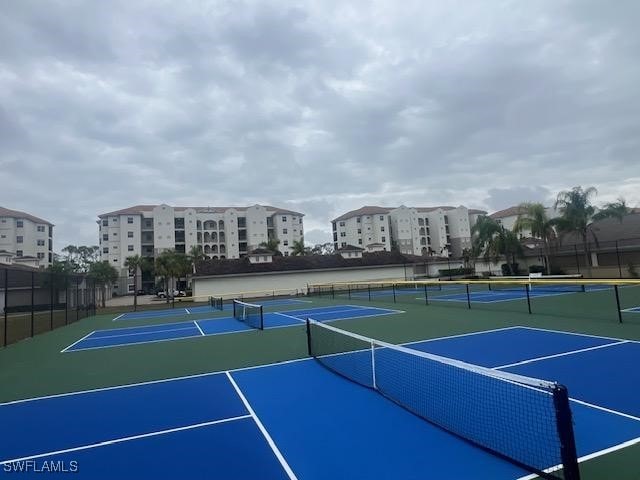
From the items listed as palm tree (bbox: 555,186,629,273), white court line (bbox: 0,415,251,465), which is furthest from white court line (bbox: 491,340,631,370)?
palm tree (bbox: 555,186,629,273)

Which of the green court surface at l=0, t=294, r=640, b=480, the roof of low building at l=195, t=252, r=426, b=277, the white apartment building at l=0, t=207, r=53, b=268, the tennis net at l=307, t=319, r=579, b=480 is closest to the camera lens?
the tennis net at l=307, t=319, r=579, b=480

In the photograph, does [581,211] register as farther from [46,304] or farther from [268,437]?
[46,304]

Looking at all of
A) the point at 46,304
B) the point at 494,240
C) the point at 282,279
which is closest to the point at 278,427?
the point at 46,304

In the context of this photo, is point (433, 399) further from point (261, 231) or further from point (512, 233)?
point (261, 231)

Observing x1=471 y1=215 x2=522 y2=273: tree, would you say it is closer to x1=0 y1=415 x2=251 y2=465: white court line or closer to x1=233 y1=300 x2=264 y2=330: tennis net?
x1=233 y1=300 x2=264 y2=330: tennis net

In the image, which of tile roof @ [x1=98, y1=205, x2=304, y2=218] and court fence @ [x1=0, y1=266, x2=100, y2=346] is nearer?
court fence @ [x1=0, y1=266, x2=100, y2=346]

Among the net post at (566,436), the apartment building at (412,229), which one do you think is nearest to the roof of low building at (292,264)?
the net post at (566,436)

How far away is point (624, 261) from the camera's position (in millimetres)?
37375

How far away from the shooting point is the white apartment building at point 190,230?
83.6 meters

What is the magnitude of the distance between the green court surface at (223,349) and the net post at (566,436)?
106cm

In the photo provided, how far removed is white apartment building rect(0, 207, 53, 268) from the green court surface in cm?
7221

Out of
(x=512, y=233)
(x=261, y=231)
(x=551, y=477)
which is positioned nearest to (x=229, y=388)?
(x=551, y=477)

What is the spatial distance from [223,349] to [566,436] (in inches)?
386

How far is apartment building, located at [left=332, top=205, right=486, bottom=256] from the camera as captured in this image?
100375 millimetres
